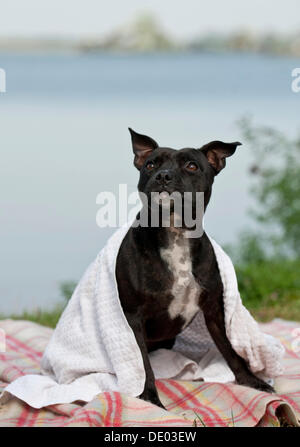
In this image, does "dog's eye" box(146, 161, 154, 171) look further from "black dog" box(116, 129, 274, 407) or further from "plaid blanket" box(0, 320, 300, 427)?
"plaid blanket" box(0, 320, 300, 427)

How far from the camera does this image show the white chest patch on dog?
3588 millimetres

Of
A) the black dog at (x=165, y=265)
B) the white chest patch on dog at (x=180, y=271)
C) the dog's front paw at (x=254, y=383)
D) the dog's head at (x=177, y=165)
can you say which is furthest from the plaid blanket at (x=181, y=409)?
the dog's head at (x=177, y=165)

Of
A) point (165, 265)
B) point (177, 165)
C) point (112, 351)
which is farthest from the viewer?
point (112, 351)

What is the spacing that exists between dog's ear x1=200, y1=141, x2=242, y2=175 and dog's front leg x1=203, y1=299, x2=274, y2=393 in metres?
0.80

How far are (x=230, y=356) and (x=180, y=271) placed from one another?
63cm

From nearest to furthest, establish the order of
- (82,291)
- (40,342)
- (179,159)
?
1. (179,159)
2. (82,291)
3. (40,342)

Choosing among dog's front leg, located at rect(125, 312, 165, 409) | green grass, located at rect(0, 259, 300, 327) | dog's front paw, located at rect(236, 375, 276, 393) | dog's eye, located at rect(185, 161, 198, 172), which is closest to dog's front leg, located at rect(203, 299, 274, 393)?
dog's front paw, located at rect(236, 375, 276, 393)

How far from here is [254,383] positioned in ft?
12.8

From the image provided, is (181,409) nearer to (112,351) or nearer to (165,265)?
(112,351)

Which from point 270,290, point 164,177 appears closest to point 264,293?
point 270,290

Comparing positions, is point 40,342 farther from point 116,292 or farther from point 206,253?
point 206,253

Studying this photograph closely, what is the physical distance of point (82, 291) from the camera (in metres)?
4.04
